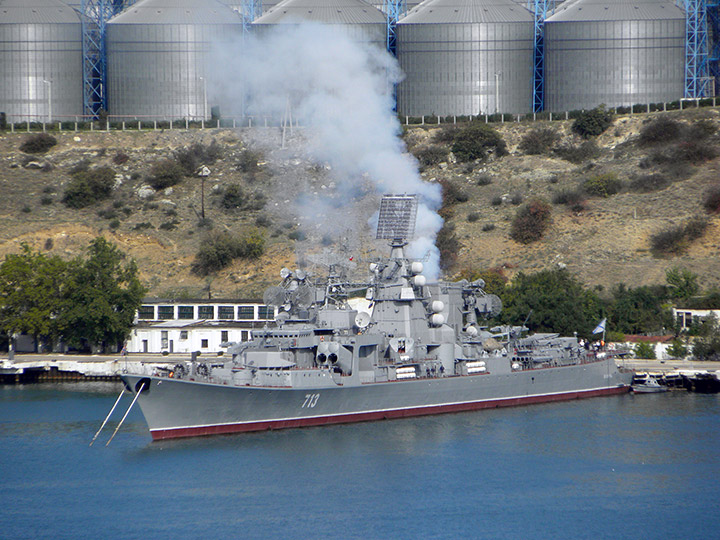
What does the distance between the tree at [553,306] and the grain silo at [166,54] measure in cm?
4206

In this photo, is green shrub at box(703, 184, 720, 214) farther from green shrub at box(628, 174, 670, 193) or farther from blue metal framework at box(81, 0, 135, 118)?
blue metal framework at box(81, 0, 135, 118)

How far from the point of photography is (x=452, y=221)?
8706cm

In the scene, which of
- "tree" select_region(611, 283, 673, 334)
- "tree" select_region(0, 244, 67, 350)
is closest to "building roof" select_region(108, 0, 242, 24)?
"tree" select_region(0, 244, 67, 350)

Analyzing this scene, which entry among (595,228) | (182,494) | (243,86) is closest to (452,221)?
(595,228)

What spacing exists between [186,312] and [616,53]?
47.6 meters

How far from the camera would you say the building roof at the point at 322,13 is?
323 feet

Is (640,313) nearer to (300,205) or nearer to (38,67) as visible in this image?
(300,205)

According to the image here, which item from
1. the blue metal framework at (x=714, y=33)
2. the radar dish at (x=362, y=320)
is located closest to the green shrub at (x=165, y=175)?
the blue metal framework at (x=714, y=33)

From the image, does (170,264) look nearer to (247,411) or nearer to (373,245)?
(373,245)

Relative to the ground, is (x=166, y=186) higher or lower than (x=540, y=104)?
lower

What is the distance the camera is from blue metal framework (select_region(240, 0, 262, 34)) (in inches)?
3789

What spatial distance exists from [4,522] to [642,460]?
2300 cm

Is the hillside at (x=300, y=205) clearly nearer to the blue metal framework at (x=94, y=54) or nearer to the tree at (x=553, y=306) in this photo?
the blue metal framework at (x=94, y=54)

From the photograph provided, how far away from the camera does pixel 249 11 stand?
10069 cm
